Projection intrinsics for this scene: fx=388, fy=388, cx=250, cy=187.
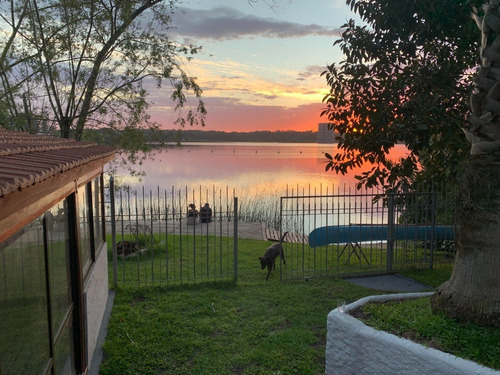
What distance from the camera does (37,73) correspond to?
11.6 meters

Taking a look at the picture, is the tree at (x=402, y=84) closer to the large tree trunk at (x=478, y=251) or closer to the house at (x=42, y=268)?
the large tree trunk at (x=478, y=251)

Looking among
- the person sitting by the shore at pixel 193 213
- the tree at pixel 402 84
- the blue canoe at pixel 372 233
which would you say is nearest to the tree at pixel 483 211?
the tree at pixel 402 84

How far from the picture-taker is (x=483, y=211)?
166 inches

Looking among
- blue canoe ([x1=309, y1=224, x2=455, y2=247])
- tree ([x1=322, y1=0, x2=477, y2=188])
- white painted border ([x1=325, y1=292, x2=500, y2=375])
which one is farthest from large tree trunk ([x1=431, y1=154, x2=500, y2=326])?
blue canoe ([x1=309, y1=224, x2=455, y2=247])

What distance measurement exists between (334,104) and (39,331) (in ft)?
25.0

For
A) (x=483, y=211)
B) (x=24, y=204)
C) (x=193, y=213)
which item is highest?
(x=24, y=204)

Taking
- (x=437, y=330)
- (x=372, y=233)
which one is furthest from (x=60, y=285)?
(x=372, y=233)

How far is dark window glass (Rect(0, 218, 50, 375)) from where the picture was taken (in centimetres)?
229

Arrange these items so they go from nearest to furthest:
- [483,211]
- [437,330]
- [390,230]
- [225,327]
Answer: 1. [437,330]
2. [483,211]
3. [225,327]
4. [390,230]

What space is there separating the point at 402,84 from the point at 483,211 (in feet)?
16.6

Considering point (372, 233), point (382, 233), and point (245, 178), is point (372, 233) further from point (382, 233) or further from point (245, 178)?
point (245, 178)

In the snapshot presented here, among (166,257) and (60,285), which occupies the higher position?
(60,285)

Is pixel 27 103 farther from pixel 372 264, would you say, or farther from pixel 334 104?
pixel 372 264

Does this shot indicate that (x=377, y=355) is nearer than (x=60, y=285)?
No
